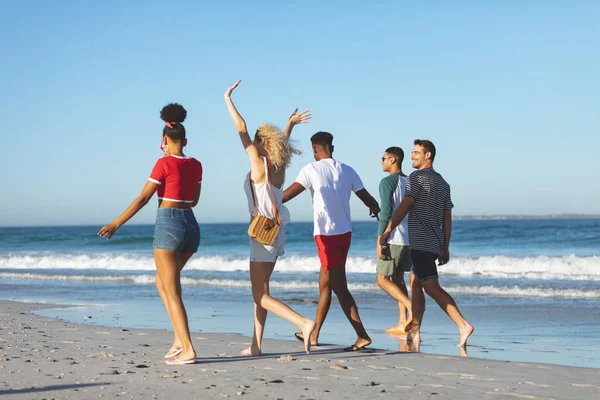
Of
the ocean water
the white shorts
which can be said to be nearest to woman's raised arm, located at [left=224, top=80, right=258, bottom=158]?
the white shorts

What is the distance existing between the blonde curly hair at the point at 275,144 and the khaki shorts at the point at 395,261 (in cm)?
221

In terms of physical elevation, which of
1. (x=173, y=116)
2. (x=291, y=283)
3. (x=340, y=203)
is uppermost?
(x=173, y=116)

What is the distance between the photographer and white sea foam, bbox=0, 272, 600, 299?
12492mm

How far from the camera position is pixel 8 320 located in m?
8.42

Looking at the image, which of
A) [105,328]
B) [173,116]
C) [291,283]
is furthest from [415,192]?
[291,283]

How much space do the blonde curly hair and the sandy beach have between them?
1.51 m

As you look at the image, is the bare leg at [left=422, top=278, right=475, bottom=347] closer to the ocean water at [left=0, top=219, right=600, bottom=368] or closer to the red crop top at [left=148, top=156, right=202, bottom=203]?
the ocean water at [left=0, top=219, right=600, bottom=368]

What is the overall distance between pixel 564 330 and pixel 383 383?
4274 millimetres

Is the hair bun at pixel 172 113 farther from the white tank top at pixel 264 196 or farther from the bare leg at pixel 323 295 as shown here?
the bare leg at pixel 323 295

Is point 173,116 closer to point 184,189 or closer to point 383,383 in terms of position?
point 184,189

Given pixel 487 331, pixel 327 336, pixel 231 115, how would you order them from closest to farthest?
1. pixel 231 115
2. pixel 327 336
3. pixel 487 331

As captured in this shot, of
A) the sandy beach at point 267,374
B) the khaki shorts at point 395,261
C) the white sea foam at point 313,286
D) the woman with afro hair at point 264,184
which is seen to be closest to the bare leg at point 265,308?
the woman with afro hair at point 264,184

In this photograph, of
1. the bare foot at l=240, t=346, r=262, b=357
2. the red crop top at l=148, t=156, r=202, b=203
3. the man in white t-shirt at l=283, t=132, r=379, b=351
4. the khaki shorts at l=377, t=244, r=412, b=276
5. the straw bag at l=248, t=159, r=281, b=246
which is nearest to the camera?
the red crop top at l=148, t=156, r=202, b=203

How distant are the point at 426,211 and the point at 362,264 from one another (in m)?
15.9
